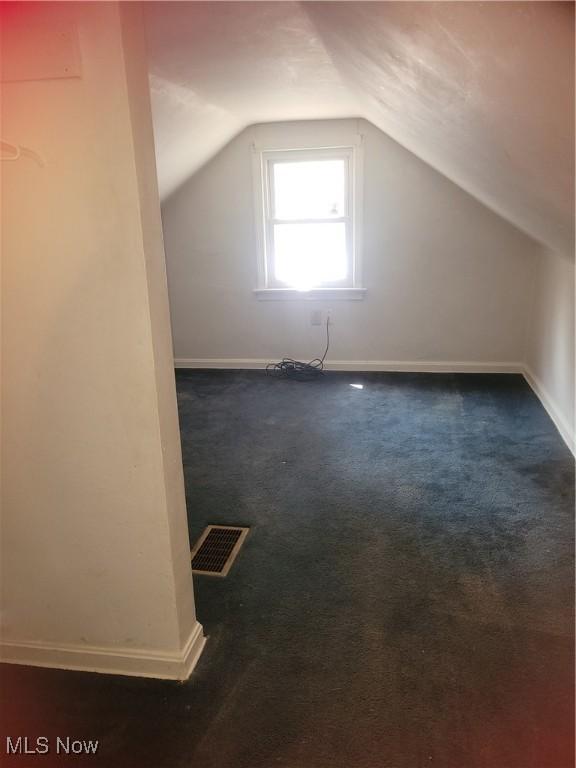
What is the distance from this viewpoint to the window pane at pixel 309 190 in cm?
424

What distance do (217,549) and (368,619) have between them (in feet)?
2.30

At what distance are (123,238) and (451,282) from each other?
3339 millimetres

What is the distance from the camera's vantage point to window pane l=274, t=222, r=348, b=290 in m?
4.35

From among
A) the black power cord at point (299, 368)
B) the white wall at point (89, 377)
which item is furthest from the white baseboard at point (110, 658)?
the black power cord at point (299, 368)

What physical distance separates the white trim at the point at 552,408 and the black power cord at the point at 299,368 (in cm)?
154

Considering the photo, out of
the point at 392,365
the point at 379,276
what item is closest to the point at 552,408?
the point at 392,365

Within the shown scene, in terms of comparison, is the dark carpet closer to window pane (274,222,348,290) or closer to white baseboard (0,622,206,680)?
white baseboard (0,622,206,680)

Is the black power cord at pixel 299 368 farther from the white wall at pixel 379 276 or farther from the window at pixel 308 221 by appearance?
the window at pixel 308 221

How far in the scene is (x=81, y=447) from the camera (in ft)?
4.93

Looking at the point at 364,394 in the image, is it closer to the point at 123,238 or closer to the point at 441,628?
the point at 441,628

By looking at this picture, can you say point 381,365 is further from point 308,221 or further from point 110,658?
point 110,658

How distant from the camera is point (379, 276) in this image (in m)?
4.29

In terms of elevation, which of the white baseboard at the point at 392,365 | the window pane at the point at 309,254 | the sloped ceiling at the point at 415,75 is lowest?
the white baseboard at the point at 392,365

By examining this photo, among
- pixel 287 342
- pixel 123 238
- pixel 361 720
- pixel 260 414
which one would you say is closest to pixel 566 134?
pixel 123 238
